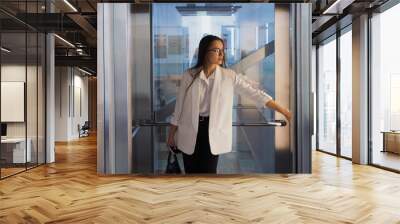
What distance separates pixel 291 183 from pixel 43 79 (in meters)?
5.37

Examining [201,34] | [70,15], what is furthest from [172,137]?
[70,15]

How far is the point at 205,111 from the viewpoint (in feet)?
18.9

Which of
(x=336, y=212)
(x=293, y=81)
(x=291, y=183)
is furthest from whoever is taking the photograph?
(x=293, y=81)

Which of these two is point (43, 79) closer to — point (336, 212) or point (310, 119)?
point (310, 119)

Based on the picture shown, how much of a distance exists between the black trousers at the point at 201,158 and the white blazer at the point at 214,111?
0.06 m

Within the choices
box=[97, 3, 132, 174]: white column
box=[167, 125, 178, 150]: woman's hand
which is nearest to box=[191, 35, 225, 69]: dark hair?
box=[167, 125, 178, 150]: woman's hand

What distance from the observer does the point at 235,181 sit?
588 centimetres

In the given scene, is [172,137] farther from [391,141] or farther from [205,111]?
[391,141]

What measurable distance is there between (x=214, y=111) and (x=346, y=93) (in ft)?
14.9

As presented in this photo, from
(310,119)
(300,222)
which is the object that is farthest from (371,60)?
(300,222)

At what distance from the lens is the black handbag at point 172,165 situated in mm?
6004

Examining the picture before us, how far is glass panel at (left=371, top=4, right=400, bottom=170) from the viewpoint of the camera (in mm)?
7066

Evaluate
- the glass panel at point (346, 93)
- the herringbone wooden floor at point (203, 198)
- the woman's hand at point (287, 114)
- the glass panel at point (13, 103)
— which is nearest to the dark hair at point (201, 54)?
the woman's hand at point (287, 114)

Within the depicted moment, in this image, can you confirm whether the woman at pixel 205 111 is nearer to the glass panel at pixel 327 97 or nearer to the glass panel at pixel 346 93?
the glass panel at pixel 346 93
